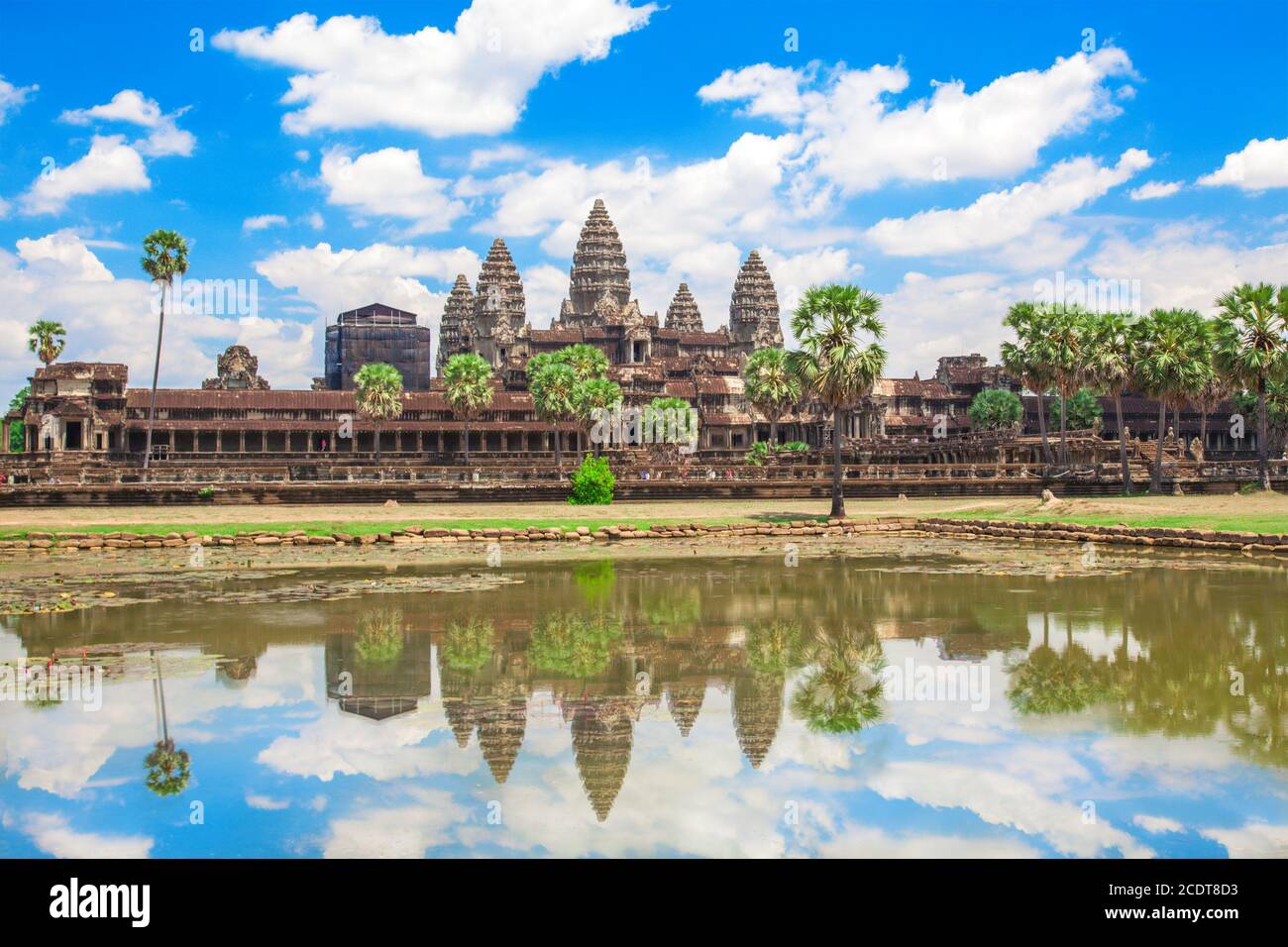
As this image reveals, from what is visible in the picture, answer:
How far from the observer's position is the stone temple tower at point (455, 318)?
146375 mm

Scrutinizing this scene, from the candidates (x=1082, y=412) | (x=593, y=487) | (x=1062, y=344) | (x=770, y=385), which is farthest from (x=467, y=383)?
(x=1082, y=412)

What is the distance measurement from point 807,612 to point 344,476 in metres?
45.4

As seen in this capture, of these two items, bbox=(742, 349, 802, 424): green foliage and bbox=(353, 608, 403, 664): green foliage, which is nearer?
bbox=(353, 608, 403, 664): green foliage

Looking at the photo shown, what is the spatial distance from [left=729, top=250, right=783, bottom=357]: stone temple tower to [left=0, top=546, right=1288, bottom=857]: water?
12304cm

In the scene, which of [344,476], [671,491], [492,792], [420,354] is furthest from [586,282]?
[492,792]

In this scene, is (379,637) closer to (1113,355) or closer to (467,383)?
(1113,355)

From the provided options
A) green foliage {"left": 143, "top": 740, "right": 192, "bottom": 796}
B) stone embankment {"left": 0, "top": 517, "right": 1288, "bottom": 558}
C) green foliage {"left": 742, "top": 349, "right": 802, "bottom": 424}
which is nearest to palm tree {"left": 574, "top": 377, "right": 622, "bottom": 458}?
green foliage {"left": 742, "top": 349, "right": 802, "bottom": 424}

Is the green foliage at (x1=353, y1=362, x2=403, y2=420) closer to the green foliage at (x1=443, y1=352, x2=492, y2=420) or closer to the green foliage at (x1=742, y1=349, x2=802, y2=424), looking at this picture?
the green foliage at (x1=443, y1=352, x2=492, y2=420)

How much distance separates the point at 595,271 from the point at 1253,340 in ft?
314

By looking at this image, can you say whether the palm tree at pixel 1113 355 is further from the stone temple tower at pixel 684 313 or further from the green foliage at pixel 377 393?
the stone temple tower at pixel 684 313

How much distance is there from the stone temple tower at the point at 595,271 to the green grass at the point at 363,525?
98.1 metres

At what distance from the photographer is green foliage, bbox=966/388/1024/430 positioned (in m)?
102

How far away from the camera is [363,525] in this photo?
38.5 m
